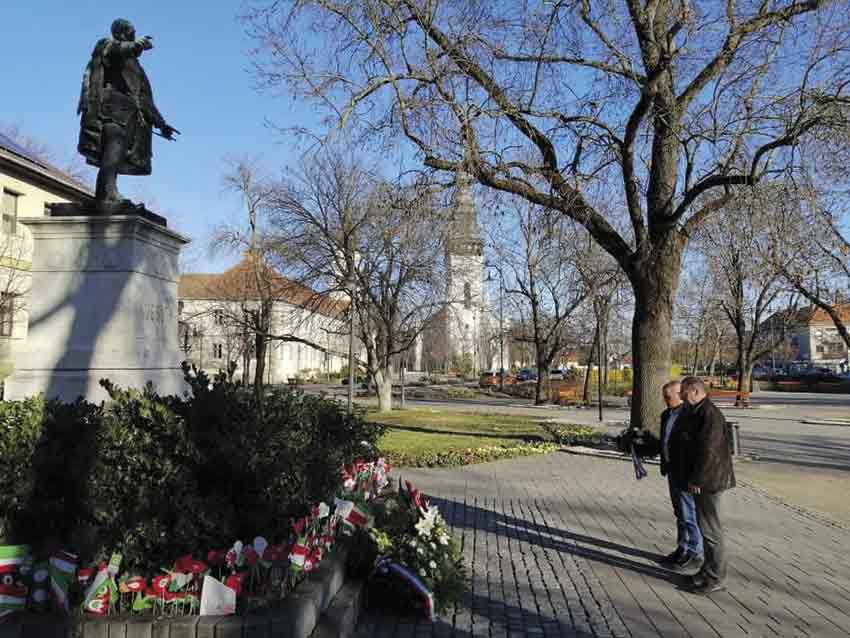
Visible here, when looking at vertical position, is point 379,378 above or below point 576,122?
below

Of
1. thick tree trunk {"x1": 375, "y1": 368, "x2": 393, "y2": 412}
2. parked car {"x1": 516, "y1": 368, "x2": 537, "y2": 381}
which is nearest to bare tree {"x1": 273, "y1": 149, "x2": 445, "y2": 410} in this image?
thick tree trunk {"x1": 375, "y1": 368, "x2": 393, "y2": 412}

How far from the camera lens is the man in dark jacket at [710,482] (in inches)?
221

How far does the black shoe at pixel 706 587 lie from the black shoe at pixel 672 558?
63cm

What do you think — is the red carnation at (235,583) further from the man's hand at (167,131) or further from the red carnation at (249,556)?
the man's hand at (167,131)

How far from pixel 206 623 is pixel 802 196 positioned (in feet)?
38.4

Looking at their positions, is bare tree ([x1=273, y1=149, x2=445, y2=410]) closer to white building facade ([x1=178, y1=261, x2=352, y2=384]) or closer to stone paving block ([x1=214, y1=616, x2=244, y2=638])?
white building facade ([x1=178, y1=261, x2=352, y2=384])

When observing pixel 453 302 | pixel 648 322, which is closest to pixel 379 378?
pixel 453 302

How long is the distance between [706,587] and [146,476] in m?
4.64

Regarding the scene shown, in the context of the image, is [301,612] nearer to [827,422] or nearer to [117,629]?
[117,629]

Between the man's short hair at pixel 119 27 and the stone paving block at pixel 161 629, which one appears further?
the man's short hair at pixel 119 27

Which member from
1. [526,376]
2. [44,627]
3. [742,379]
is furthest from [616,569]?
[526,376]

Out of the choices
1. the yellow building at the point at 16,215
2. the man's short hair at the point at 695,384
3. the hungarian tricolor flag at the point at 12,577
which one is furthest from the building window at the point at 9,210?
the man's short hair at the point at 695,384

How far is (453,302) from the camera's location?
28.3 metres

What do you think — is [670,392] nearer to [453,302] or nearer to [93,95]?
[93,95]
